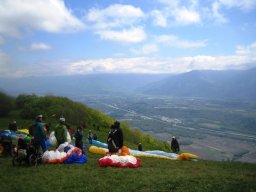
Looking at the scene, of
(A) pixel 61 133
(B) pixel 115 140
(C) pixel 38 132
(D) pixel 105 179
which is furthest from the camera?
(A) pixel 61 133

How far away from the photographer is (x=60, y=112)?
88.5 m

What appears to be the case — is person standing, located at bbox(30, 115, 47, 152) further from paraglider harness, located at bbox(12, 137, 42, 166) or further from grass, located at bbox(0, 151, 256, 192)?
grass, located at bbox(0, 151, 256, 192)

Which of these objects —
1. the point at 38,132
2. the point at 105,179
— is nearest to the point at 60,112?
the point at 38,132

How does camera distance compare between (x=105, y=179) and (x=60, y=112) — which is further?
(x=60, y=112)

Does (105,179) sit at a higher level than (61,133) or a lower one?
lower

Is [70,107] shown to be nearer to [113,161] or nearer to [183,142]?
[113,161]

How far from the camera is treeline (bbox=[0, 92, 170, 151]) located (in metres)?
82.9

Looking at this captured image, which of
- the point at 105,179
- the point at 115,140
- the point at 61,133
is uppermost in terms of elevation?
the point at 61,133

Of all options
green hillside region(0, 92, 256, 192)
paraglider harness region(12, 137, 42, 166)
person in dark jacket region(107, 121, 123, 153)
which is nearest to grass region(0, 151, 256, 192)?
green hillside region(0, 92, 256, 192)

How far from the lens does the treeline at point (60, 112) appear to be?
82.9 meters

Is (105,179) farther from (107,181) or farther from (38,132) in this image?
(38,132)

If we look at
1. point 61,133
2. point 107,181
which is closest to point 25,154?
point 61,133

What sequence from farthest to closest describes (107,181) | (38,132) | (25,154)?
(38,132) < (25,154) < (107,181)

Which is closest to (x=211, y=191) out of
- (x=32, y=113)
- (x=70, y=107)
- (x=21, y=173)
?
(x=21, y=173)
